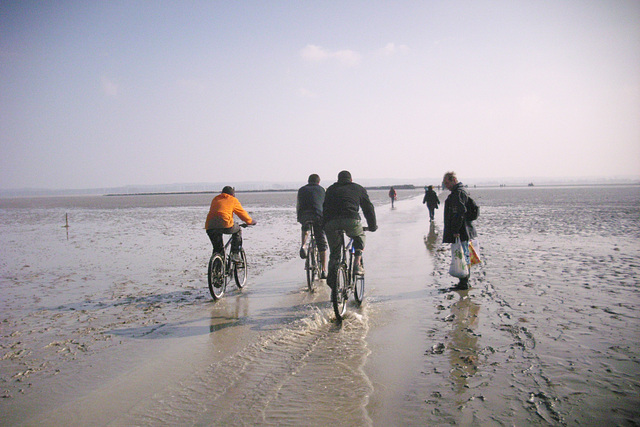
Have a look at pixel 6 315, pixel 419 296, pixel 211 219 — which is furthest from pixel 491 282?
pixel 6 315

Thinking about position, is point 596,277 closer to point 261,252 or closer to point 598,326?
point 598,326

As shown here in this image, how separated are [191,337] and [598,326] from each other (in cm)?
540

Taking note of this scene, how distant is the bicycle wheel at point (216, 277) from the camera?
7163mm

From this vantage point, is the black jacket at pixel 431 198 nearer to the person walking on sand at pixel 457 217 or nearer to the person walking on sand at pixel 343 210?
the person walking on sand at pixel 457 217

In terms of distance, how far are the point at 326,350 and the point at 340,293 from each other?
1.08 meters

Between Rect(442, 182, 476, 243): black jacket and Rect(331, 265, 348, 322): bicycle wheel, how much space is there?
93.1 inches

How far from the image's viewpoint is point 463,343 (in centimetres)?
495

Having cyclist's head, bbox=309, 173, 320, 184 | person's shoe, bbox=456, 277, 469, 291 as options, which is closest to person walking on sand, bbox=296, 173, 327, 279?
cyclist's head, bbox=309, 173, 320, 184

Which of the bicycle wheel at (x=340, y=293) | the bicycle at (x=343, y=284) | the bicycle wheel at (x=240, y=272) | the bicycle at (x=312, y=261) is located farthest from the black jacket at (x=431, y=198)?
the bicycle wheel at (x=340, y=293)

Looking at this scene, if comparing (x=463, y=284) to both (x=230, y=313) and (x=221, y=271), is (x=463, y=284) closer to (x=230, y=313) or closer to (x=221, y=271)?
(x=230, y=313)

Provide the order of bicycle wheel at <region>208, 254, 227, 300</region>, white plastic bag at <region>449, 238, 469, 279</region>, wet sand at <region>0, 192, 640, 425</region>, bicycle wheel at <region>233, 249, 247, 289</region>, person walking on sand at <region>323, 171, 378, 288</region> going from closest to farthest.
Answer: wet sand at <region>0, 192, 640, 425</region> < person walking on sand at <region>323, 171, 378, 288</region> < bicycle wheel at <region>208, 254, 227, 300</region> < white plastic bag at <region>449, 238, 469, 279</region> < bicycle wheel at <region>233, 249, 247, 289</region>

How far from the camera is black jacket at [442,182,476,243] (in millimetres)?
7398

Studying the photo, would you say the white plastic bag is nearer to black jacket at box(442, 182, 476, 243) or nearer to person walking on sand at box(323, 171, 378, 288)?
black jacket at box(442, 182, 476, 243)

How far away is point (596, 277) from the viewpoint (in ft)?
27.3
